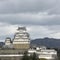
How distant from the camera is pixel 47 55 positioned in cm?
18800

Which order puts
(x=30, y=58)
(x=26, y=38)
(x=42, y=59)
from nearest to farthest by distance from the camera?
(x=30, y=58) → (x=42, y=59) → (x=26, y=38)

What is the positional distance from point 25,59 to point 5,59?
22.7m

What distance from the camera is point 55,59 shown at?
17612cm

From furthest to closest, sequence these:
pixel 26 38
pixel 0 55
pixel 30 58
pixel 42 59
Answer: pixel 26 38 → pixel 0 55 → pixel 42 59 → pixel 30 58

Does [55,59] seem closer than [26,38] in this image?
Yes

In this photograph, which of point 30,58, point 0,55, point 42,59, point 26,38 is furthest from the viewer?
point 26,38

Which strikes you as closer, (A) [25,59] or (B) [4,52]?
(A) [25,59]

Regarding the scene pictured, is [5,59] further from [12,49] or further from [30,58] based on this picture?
[30,58]

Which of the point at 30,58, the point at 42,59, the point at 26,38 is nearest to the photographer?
the point at 30,58

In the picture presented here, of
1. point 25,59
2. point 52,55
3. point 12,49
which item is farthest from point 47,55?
point 25,59

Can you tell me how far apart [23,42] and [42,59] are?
26.1 meters

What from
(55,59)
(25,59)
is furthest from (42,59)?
(25,59)

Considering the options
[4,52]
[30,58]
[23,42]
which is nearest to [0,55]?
[4,52]

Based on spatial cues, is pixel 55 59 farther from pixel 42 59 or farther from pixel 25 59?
pixel 25 59
